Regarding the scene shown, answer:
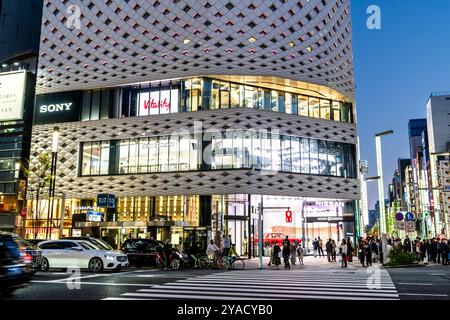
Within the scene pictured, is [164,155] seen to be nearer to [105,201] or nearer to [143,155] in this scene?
[143,155]

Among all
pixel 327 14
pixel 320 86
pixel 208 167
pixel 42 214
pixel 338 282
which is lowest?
pixel 338 282

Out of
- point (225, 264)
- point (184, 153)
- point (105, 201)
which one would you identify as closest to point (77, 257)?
point (225, 264)

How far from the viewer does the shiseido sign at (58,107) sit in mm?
42062

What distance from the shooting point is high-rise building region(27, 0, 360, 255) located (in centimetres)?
3691

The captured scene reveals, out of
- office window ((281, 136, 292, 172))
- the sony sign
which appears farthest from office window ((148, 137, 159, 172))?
office window ((281, 136, 292, 172))

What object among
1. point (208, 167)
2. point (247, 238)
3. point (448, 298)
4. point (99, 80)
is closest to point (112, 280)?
point (448, 298)

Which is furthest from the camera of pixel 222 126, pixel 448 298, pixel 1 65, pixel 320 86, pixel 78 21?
pixel 1 65

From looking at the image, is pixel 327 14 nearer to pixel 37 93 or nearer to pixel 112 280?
pixel 37 93

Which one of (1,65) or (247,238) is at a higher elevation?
(1,65)

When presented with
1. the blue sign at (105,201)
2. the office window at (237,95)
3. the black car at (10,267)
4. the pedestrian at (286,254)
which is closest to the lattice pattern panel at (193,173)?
the office window at (237,95)

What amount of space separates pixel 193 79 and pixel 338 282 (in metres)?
25.3

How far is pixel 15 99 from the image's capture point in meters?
40.7

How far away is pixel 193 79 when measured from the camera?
3850 cm

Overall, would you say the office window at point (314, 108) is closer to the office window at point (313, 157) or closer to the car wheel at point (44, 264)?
the office window at point (313, 157)
